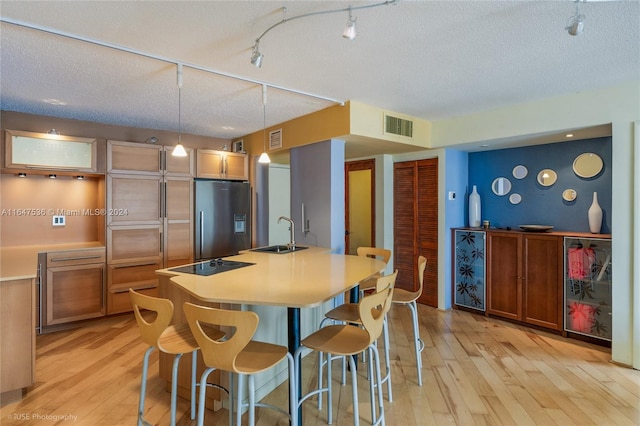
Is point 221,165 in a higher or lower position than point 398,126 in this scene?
lower

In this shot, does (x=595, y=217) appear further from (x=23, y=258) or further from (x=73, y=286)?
(x=73, y=286)

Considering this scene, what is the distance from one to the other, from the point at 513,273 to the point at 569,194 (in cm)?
112

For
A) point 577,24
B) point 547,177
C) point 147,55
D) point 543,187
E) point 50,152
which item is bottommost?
point 543,187

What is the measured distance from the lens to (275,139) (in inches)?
184

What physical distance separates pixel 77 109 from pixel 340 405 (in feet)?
13.4

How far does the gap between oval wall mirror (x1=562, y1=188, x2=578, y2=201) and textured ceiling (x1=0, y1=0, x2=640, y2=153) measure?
1.26m

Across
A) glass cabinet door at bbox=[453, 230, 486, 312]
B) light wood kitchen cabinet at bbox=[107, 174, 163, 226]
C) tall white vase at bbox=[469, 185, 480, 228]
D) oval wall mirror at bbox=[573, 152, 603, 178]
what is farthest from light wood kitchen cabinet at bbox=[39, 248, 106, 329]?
oval wall mirror at bbox=[573, 152, 603, 178]

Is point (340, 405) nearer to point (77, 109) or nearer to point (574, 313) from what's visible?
point (574, 313)

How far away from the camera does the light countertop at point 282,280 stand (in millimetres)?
1717

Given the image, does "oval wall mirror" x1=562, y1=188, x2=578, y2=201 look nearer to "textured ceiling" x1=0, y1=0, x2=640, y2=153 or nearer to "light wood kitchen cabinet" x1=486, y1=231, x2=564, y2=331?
"light wood kitchen cabinet" x1=486, y1=231, x2=564, y2=331

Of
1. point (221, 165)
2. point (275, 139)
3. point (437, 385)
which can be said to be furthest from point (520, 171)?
point (221, 165)

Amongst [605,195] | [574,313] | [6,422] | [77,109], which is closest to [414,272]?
[574,313]

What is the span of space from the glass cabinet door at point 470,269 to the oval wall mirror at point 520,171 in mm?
877

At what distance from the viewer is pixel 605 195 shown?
12.1ft
